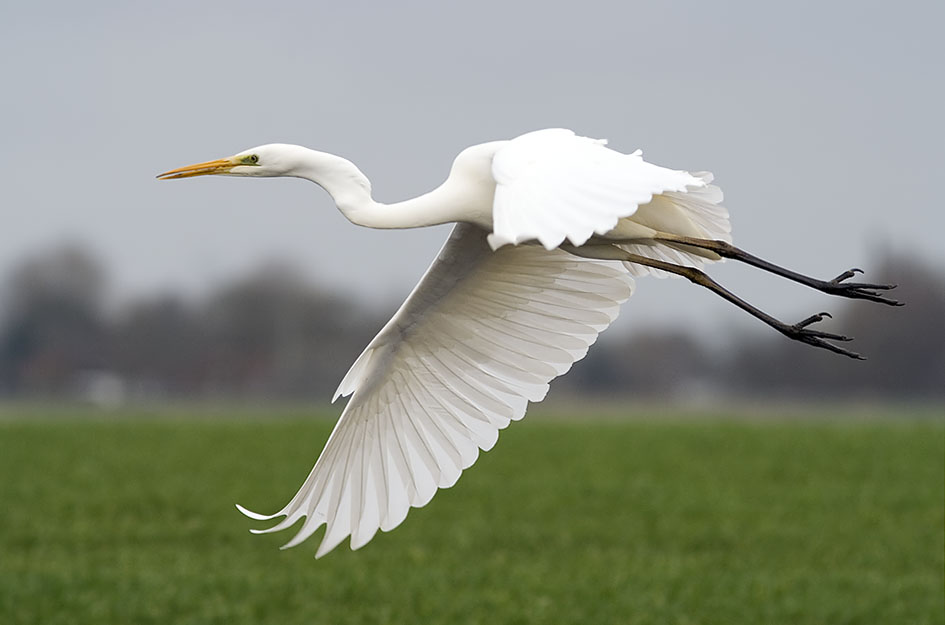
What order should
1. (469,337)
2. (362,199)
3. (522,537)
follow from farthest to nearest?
(522,537), (469,337), (362,199)

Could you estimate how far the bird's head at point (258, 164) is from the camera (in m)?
5.35

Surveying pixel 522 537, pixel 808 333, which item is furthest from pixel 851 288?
pixel 522 537

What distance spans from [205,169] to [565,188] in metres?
2.05

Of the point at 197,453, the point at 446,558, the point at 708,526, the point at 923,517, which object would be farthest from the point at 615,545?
the point at 197,453

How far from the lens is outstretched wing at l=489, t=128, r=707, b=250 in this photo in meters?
3.69

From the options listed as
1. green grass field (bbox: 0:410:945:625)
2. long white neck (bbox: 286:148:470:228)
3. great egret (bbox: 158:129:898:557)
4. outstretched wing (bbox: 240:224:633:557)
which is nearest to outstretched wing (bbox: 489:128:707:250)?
long white neck (bbox: 286:148:470:228)

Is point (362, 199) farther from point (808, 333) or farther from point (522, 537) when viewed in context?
point (522, 537)

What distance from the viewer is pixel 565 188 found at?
399 cm

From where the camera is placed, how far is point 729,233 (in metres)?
6.02

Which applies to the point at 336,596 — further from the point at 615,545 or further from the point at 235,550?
the point at 615,545

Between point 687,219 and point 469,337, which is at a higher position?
point 687,219

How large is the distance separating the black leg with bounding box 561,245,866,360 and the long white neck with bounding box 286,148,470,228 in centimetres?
78

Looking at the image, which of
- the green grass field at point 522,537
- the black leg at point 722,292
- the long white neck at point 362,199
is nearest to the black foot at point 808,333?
the black leg at point 722,292

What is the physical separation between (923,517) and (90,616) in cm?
1035
